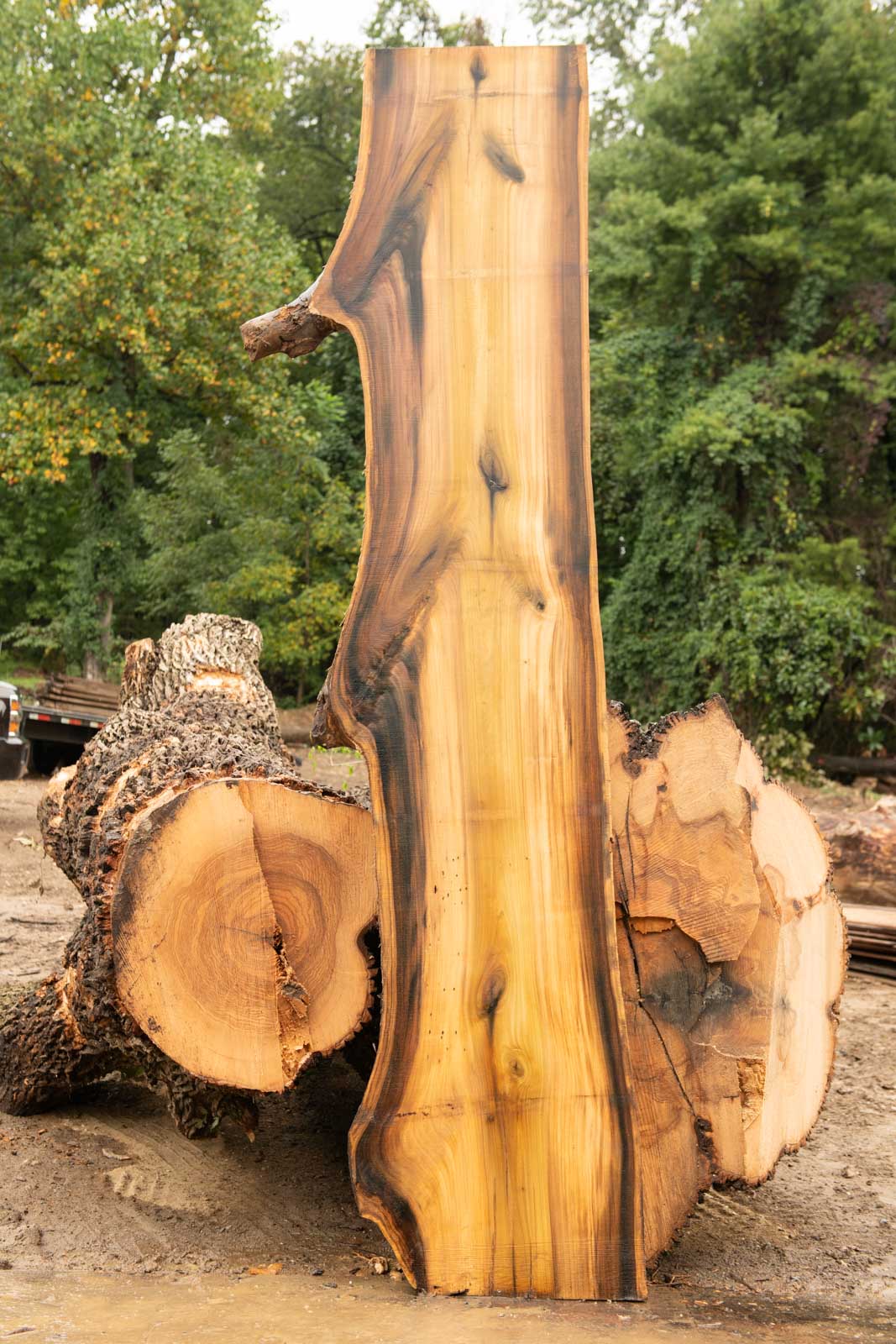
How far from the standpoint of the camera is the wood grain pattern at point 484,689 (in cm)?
236

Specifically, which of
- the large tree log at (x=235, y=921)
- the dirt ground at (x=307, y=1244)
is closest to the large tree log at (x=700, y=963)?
the dirt ground at (x=307, y=1244)

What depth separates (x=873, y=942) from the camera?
5391mm

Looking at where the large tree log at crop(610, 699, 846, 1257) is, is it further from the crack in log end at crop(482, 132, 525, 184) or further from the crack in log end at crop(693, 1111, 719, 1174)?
the crack in log end at crop(482, 132, 525, 184)

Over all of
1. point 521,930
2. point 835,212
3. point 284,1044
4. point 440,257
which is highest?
point 835,212

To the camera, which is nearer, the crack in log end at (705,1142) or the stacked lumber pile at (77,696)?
the crack in log end at (705,1142)

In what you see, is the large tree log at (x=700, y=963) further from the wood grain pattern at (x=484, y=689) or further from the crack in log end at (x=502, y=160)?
the crack in log end at (x=502, y=160)

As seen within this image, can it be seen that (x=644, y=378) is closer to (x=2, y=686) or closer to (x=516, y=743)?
(x=2, y=686)

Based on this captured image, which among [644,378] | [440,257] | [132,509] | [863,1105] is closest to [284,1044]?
[440,257]

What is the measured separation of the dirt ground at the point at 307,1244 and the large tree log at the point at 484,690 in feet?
0.74

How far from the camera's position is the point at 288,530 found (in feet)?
57.8

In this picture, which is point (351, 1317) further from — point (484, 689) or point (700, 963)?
point (484, 689)

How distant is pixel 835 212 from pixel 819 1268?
A: 14.3 m

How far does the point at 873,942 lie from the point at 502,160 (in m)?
4.12

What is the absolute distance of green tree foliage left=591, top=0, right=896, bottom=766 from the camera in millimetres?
14047
